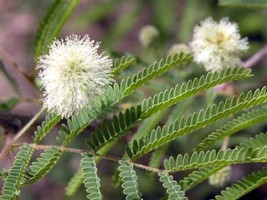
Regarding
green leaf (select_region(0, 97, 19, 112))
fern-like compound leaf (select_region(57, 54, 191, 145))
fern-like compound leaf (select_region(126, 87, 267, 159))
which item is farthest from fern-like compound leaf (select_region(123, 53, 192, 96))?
green leaf (select_region(0, 97, 19, 112))

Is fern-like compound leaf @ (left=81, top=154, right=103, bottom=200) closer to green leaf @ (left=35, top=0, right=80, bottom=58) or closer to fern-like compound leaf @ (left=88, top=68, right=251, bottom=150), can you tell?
fern-like compound leaf @ (left=88, top=68, right=251, bottom=150)

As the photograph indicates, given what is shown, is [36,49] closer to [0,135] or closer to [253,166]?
[0,135]

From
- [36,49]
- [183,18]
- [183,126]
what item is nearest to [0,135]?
[36,49]

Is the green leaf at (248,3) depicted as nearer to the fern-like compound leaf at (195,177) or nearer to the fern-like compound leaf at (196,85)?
the fern-like compound leaf at (196,85)

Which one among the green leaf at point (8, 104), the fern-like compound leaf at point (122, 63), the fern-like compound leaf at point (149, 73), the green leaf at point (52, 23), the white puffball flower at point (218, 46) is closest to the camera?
the fern-like compound leaf at point (149, 73)

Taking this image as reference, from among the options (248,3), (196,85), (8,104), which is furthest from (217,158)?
(8,104)

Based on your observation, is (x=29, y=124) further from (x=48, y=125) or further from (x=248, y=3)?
(x=248, y=3)

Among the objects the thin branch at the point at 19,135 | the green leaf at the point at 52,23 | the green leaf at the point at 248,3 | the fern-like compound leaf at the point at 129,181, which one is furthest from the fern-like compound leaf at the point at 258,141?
the green leaf at the point at 52,23
